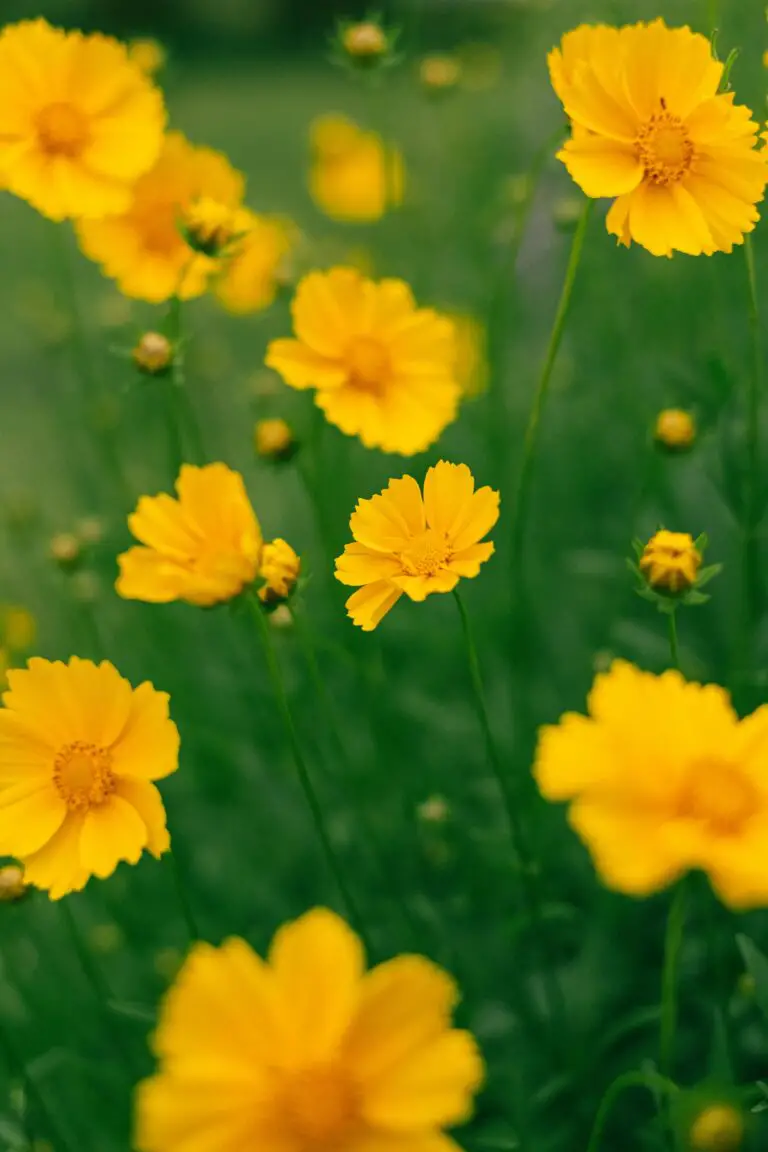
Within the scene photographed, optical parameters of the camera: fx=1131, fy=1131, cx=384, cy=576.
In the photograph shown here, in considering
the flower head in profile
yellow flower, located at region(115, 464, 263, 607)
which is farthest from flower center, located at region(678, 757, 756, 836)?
yellow flower, located at region(115, 464, 263, 607)

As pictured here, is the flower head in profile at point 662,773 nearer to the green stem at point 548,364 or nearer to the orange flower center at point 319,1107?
the orange flower center at point 319,1107

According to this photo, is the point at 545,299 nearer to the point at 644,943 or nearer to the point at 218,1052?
the point at 644,943

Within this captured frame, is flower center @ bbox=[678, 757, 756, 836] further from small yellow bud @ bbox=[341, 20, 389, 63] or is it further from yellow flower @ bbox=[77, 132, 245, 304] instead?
small yellow bud @ bbox=[341, 20, 389, 63]

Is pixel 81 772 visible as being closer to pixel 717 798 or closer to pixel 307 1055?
pixel 307 1055

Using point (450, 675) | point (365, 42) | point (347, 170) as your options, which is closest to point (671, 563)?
point (365, 42)

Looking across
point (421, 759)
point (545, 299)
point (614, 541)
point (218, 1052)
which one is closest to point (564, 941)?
point (421, 759)

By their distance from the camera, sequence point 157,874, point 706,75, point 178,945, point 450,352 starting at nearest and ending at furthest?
point 706,75, point 450,352, point 178,945, point 157,874

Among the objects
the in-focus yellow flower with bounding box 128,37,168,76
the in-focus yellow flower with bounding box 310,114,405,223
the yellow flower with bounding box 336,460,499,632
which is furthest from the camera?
the in-focus yellow flower with bounding box 310,114,405,223
